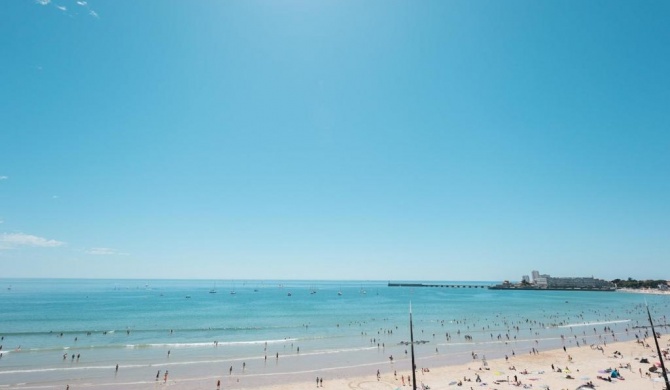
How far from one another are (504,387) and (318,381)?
53.3 ft

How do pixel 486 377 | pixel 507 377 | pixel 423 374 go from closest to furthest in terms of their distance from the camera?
pixel 507 377 < pixel 486 377 < pixel 423 374

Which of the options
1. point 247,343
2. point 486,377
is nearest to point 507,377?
point 486,377

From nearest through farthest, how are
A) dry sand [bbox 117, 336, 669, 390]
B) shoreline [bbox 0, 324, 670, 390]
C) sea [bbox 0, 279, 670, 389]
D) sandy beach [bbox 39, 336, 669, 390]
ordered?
1. dry sand [bbox 117, 336, 669, 390]
2. sandy beach [bbox 39, 336, 669, 390]
3. shoreline [bbox 0, 324, 670, 390]
4. sea [bbox 0, 279, 670, 389]

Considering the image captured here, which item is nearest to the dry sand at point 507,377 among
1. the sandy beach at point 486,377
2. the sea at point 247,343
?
the sandy beach at point 486,377

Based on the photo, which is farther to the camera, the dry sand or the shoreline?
the shoreline

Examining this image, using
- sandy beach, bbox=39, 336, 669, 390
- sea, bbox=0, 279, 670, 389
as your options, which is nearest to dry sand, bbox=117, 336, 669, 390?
sandy beach, bbox=39, 336, 669, 390

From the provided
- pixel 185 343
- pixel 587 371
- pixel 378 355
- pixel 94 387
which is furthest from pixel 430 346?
pixel 94 387

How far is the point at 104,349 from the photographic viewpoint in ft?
155

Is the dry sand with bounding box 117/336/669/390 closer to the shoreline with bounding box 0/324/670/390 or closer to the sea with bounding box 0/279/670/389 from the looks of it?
the shoreline with bounding box 0/324/670/390

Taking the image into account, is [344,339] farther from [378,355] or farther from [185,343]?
[185,343]

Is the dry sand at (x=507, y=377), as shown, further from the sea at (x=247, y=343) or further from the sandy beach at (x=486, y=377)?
the sea at (x=247, y=343)

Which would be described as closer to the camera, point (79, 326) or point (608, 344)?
point (608, 344)

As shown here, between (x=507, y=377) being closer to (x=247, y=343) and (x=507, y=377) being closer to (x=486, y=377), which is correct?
(x=486, y=377)

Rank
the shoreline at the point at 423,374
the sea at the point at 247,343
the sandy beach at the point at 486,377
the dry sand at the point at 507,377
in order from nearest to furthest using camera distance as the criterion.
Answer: the dry sand at the point at 507,377, the sandy beach at the point at 486,377, the shoreline at the point at 423,374, the sea at the point at 247,343
